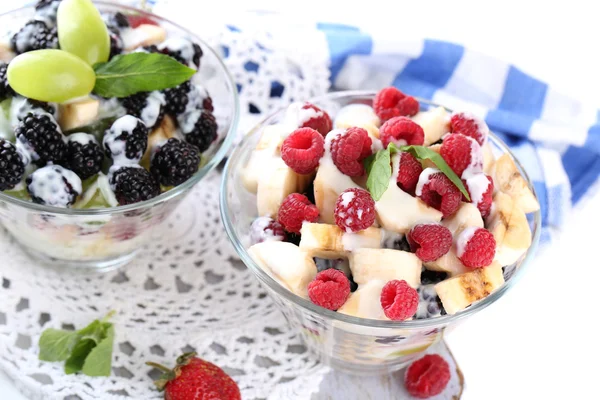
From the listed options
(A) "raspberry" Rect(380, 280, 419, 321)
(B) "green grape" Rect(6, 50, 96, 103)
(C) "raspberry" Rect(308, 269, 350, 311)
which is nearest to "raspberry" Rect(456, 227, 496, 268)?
(A) "raspberry" Rect(380, 280, 419, 321)

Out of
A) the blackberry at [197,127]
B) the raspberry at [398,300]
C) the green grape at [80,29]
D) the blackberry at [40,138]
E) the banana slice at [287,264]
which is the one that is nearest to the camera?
the raspberry at [398,300]

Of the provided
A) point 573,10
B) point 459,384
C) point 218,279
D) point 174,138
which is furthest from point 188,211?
point 573,10

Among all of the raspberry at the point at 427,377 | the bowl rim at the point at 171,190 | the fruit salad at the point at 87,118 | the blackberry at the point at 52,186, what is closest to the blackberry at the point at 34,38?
the fruit salad at the point at 87,118

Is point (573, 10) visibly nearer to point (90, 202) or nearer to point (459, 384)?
point (459, 384)

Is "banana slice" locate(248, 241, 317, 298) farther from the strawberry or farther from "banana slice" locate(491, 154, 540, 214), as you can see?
"banana slice" locate(491, 154, 540, 214)

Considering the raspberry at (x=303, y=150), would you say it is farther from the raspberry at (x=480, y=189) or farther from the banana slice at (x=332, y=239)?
the raspberry at (x=480, y=189)

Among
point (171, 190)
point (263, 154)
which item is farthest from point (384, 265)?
point (171, 190)

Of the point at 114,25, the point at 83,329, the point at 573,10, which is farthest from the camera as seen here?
the point at 573,10

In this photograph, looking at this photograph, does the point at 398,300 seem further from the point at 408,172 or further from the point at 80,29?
the point at 80,29
